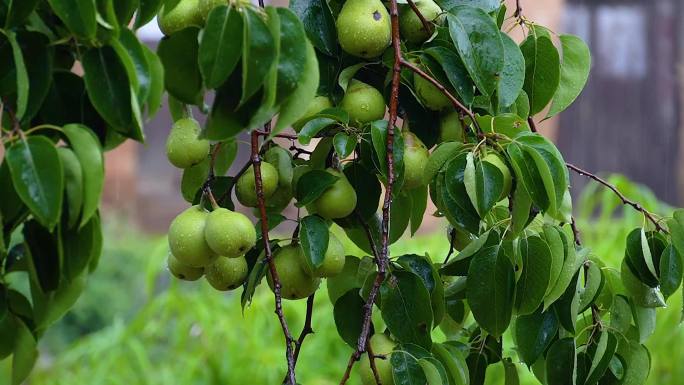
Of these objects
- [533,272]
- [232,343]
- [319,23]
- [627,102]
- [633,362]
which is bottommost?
[627,102]

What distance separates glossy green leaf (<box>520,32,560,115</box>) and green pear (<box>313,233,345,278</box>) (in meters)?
0.19

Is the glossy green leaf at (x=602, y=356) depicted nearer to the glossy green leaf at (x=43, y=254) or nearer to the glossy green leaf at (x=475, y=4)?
the glossy green leaf at (x=475, y=4)

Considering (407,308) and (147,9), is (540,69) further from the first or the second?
(147,9)

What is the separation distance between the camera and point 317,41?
0.71 m

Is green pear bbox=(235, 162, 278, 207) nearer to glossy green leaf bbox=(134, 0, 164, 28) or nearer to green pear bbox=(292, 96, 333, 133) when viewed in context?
green pear bbox=(292, 96, 333, 133)

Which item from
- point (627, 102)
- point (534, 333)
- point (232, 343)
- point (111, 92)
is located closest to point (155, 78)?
point (111, 92)

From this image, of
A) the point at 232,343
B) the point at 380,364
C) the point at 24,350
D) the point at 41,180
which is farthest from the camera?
the point at 232,343

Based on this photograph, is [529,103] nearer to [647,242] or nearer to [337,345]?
[647,242]

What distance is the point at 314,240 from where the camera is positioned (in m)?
0.67

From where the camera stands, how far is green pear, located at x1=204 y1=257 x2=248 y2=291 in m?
0.69

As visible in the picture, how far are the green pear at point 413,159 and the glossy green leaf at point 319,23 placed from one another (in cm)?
8

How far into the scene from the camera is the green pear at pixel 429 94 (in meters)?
0.71

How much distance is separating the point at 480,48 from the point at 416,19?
0.07 m

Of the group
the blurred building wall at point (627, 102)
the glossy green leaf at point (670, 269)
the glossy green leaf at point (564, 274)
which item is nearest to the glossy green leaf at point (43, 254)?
the glossy green leaf at point (564, 274)
